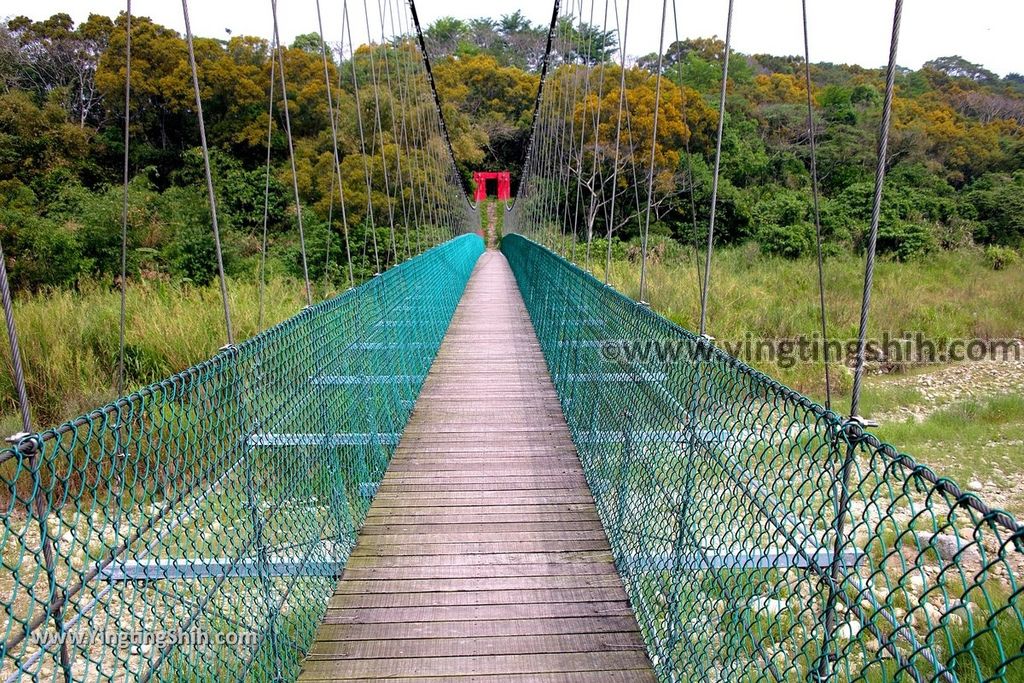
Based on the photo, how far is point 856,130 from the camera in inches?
888

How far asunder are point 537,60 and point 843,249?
1719 inches

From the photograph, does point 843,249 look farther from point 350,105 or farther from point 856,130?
point 350,105

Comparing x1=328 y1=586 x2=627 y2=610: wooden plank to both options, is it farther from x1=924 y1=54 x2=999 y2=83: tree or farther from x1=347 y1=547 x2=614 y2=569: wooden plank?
x1=924 y1=54 x2=999 y2=83: tree

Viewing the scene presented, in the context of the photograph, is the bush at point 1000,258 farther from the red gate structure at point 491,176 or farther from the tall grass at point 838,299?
the red gate structure at point 491,176

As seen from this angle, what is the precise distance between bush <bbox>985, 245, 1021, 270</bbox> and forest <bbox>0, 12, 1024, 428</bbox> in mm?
76

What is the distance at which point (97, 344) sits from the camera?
22.9 ft

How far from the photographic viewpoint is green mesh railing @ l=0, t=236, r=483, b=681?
120cm

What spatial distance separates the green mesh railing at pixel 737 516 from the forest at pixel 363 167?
5951 mm

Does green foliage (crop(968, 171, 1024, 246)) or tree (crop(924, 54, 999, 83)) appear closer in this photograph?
green foliage (crop(968, 171, 1024, 246))

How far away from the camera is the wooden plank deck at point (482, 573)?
6.67ft

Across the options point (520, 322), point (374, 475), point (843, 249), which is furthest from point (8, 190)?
point (843, 249)

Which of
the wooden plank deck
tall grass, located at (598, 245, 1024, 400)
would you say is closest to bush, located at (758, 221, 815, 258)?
tall grass, located at (598, 245, 1024, 400)

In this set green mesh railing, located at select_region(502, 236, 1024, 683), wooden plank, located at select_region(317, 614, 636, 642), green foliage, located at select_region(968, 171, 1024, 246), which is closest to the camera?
green mesh railing, located at select_region(502, 236, 1024, 683)

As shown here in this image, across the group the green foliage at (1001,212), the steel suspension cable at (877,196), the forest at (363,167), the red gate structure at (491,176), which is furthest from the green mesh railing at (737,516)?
the red gate structure at (491,176)
